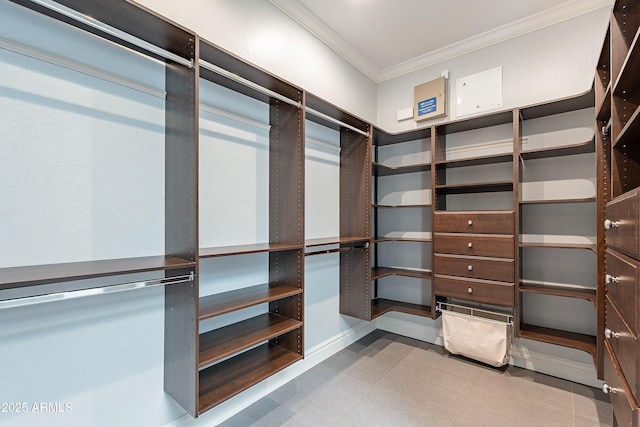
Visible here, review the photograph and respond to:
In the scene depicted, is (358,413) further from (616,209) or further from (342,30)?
(342,30)

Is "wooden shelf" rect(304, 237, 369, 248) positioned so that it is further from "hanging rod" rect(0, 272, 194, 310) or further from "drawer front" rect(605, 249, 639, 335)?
"drawer front" rect(605, 249, 639, 335)

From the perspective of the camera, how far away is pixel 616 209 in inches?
52.4

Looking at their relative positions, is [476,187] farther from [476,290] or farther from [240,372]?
[240,372]

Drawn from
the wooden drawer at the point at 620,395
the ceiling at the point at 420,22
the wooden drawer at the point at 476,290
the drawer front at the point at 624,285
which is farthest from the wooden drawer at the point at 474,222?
the ceiling at the point at 420,22

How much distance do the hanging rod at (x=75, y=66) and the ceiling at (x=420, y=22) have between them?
52.0 inches

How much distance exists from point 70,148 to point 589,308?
3557 mm

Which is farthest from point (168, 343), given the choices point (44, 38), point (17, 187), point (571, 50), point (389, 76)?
point (571, 50)

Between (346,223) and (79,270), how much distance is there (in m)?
2.13

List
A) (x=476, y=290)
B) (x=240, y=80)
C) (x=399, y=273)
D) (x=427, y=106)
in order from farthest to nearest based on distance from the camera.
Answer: (x=427, y=106), (x=399, y=273), (x=476, y=290), (x=240, y=80)

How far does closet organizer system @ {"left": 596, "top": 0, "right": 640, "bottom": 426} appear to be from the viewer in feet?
3.50

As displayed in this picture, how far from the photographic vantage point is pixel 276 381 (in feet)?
7.42

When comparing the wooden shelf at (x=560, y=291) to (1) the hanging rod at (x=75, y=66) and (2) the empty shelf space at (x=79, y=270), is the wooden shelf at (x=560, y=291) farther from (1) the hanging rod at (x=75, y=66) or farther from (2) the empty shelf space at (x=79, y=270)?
(1) the hanging rod at (x=75, y=66)

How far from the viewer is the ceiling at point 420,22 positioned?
2398 mm

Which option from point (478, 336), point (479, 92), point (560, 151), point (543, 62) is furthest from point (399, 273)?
point (543, 62)
